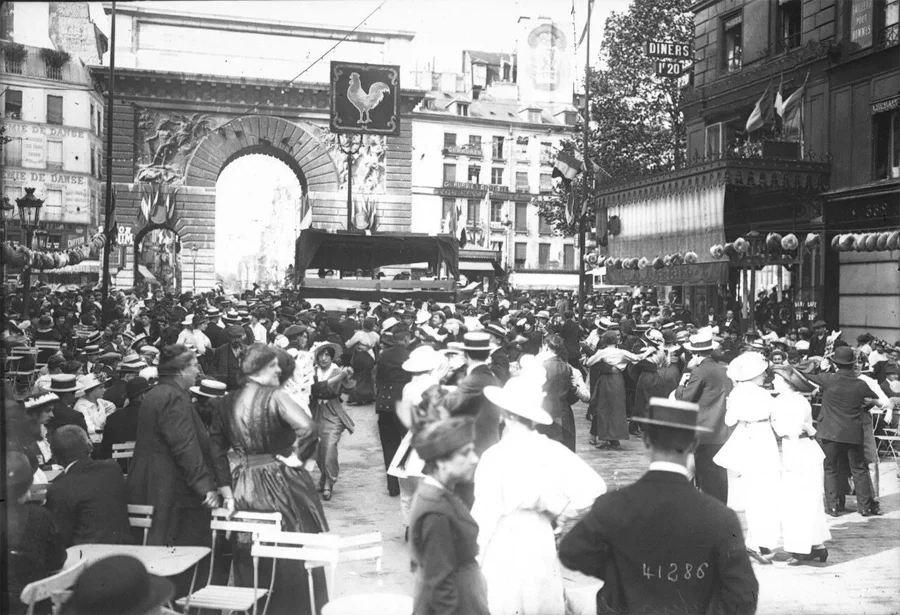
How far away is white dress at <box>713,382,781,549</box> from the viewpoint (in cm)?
794

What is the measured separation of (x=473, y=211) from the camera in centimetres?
6794

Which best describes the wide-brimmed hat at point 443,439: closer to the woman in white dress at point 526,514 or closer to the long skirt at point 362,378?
the woman in white dress at point 526,514

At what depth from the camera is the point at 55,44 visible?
39.1m

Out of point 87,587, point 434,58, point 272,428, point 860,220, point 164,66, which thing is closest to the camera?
point 87,587

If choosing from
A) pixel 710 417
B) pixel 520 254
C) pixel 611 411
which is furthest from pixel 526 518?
pixel 520 254

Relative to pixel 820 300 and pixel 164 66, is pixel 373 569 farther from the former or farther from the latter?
pixel 164 66

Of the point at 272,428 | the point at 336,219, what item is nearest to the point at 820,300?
the point at 272,428

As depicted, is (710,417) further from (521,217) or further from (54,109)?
(521,217)

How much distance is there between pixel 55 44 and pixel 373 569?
3772 cm

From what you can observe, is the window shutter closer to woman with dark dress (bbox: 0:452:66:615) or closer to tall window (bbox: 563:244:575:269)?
woman with dark dress (bbox: 0:452:66:615)

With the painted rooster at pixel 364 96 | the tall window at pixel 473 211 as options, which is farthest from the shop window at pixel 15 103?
the tall window at pixel 473 211

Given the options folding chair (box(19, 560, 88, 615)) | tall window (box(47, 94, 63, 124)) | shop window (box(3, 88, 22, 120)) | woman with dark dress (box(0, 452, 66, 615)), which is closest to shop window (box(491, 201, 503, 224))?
tall window (box(47, 94, 63, 124))

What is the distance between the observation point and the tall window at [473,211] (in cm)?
6738

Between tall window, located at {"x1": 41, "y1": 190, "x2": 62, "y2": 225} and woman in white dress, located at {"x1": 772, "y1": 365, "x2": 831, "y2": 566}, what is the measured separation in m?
39.7
